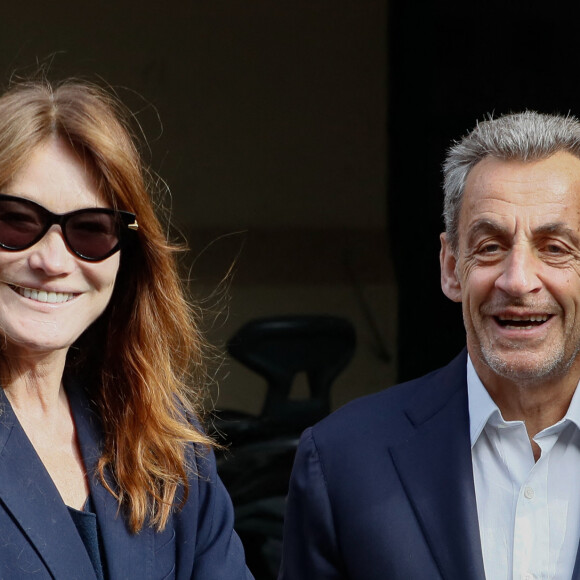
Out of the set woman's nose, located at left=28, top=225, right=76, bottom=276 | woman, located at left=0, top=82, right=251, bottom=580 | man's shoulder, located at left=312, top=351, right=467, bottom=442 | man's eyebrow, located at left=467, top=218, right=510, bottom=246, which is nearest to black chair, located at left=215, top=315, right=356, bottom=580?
man's shoulder, located at left=312, top=351, right=467, bottom=442

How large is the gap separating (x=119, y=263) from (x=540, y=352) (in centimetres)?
78

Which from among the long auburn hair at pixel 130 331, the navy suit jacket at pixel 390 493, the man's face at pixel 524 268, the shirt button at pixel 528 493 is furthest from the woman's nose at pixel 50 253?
the shirt button at pixel 528 493

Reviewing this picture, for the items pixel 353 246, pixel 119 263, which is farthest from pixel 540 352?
pixel 353 246

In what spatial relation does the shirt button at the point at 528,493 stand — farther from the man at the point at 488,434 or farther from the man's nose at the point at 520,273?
the man's nose at the point at 520,273

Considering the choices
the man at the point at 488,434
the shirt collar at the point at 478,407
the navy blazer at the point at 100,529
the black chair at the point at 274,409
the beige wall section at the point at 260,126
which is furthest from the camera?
the black chair at the point at 274,409

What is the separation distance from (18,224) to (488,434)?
3.17 ft

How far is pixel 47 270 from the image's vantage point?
1969 mm

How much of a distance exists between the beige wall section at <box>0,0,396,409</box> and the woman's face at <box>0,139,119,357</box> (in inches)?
41.1

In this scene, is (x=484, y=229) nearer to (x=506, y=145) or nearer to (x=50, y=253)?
(x=506, y=145)

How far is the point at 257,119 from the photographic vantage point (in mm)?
3137

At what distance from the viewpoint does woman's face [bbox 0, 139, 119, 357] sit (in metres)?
1.97

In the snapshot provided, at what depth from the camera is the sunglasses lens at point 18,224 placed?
76.5 inches

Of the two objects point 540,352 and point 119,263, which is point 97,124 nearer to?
point 119,263

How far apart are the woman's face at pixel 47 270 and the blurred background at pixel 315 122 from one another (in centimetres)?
103
